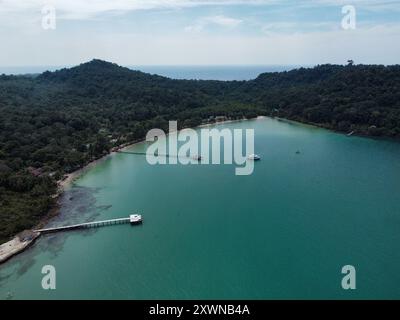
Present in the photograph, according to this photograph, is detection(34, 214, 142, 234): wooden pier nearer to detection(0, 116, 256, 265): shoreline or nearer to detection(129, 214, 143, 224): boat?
detection(129, 214, 143, 224): boat

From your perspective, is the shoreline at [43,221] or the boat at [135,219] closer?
the shoreline at [43,221]

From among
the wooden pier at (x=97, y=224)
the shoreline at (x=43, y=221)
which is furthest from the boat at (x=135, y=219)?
the shoreline at (x=43, y=221)

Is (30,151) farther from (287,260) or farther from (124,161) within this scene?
(287,260)

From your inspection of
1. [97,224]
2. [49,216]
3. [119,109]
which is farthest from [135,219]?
[119,109]

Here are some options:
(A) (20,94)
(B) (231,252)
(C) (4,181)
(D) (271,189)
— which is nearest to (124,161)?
(C) (4,181)

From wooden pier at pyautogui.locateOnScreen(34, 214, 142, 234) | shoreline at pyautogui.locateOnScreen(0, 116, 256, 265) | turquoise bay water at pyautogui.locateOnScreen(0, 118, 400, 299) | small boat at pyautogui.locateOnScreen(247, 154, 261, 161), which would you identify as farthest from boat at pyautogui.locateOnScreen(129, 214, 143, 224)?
small boat at pyautogui.locateOnScreen(247, 154, 261, 161)

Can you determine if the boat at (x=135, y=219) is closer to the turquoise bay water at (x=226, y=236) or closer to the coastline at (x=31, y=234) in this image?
the turquoise bay water at (x=226, y=236)

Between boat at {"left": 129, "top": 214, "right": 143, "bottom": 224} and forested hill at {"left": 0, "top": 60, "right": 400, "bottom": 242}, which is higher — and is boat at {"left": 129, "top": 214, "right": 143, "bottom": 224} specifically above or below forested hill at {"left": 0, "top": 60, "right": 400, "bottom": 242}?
below
